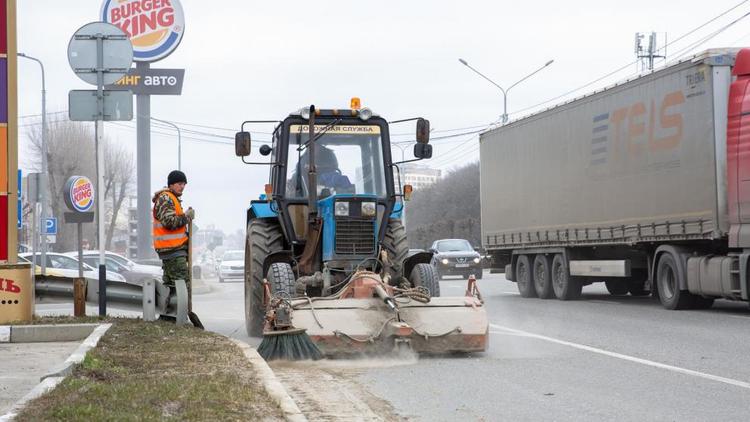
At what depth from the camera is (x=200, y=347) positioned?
10469mm

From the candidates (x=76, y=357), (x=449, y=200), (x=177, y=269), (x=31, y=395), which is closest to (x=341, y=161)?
(x=177, y=269)

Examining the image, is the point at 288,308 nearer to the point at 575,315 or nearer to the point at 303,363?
the point at 303,363

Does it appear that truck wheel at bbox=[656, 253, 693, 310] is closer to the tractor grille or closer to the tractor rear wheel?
the tractor rear wheel

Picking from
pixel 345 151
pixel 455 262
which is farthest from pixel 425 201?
pixel 345 151

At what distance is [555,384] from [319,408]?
2.35 meters

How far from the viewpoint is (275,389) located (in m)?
7.59

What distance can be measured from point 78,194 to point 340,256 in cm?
868

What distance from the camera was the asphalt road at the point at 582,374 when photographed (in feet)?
Result: 25.1

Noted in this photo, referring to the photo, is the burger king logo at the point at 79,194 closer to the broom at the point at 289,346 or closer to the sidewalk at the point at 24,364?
the sidewalk at the point at 24,364

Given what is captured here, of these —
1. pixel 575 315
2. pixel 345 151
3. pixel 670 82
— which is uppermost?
pixel 670 82

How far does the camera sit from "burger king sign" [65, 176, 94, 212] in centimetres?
1809

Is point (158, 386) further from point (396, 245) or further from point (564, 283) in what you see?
point (564, 283)

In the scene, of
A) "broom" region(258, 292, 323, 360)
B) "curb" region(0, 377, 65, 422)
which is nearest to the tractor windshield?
"broom" region(258, 292, 323, 360)

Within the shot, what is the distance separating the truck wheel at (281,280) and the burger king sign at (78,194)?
6.58 metres
